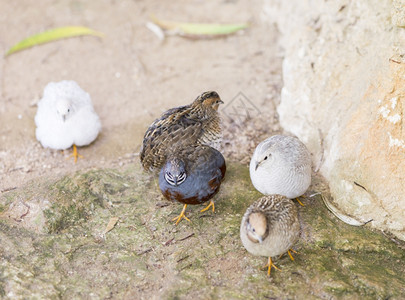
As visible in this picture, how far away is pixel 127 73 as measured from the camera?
8.34 meters

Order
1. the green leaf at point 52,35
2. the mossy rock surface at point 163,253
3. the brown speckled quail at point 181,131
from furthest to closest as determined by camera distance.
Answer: the green leaf at point 52,35 → the brown speckled quail at point 181,131 → the mossy rock surface at point 163,253

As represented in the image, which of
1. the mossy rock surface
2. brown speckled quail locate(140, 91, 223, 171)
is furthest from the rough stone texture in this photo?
brown speckled quail locate(140, 91, 223, 171)

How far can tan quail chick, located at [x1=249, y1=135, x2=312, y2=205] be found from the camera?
206 inches

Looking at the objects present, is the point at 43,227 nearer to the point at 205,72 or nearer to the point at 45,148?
the point at 45,148

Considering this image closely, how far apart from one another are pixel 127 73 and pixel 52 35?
1.81 meters

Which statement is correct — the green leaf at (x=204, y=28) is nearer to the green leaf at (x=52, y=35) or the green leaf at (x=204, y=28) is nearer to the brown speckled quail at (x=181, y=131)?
the green leaf at (x=52, y=35)

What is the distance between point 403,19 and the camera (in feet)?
15.6

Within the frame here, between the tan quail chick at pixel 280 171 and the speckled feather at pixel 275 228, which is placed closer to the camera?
the speckled feather at pixel 275 228

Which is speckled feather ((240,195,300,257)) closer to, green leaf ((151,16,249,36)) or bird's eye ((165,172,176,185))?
bird's eye ((165,172,176,185))

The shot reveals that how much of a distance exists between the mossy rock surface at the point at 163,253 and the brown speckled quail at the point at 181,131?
0.45 meters

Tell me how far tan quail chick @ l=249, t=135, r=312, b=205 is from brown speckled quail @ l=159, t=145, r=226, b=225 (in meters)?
0.46

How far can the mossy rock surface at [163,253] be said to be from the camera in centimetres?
443

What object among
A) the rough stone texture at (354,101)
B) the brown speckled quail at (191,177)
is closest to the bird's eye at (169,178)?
the brown speckled quail at (191,177)

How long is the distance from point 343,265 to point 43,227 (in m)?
3.18
